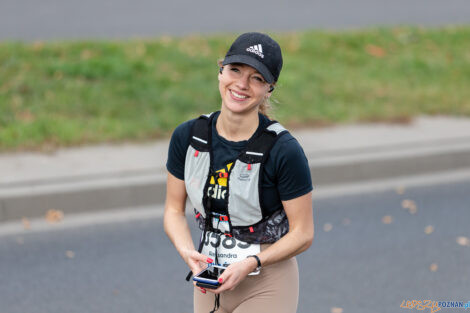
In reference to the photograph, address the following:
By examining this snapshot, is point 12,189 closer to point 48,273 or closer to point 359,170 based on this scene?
point 48,273

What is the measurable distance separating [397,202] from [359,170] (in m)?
0.65

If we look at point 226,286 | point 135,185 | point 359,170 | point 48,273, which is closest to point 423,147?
point 359,170

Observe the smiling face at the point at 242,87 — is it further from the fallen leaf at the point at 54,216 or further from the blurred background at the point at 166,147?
the fallen leaf at the point at 54,216

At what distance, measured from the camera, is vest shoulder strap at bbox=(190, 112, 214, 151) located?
10.1 ft

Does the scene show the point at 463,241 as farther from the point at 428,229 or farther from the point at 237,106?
the point at 237,106

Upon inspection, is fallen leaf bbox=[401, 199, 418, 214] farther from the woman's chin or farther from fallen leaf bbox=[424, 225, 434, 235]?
the woman's chin

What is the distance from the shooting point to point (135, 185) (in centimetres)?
704

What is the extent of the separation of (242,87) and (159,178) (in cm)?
427

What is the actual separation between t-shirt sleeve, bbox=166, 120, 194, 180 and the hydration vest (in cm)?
3

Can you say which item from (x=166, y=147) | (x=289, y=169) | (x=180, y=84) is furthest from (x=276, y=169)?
(x=180, y=84)

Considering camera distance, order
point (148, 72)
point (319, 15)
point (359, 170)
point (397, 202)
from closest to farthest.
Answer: point (397, 202)
point (359, 170)
point (148, 72)
point (319, 15)

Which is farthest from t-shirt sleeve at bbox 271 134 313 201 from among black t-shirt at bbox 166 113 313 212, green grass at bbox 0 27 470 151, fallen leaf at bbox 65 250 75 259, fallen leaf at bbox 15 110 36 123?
fallen leaf at bbox 15 110 36 123

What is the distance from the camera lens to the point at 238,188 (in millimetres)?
2990

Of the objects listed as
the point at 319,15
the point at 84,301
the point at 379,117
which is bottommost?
the point at 84,301
